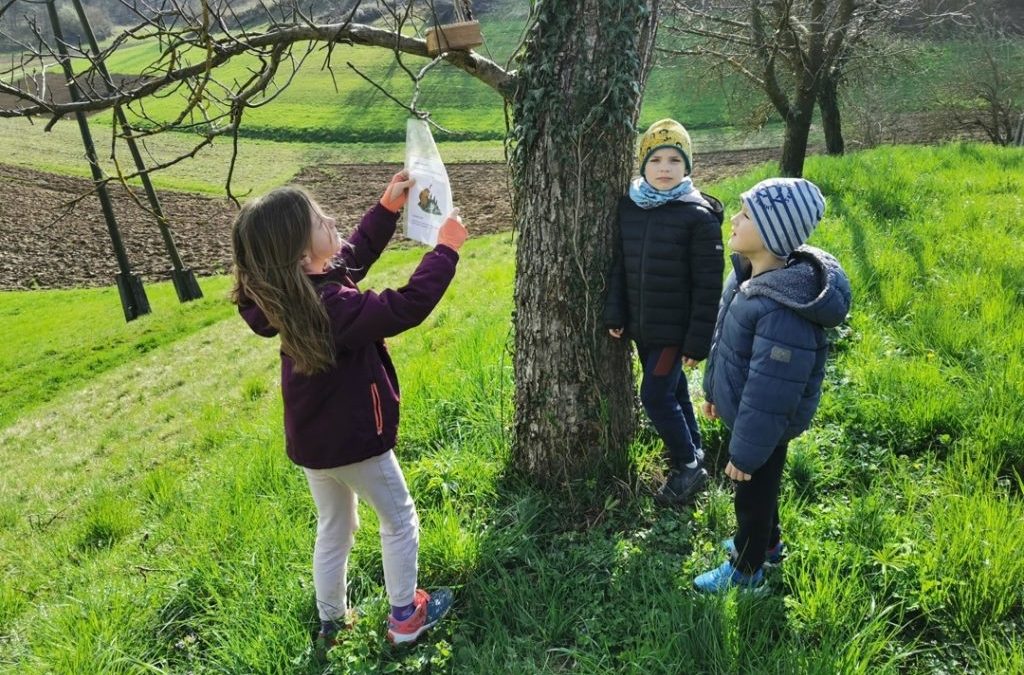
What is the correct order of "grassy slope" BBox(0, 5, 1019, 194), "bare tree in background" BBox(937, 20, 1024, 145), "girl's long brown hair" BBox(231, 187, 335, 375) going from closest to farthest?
"girl's long brown hair" BBox(231, 187, 335, 375) < "bare tree in background" BBox(937, 20, 1024, 145) < "grassy slope" BBox(0, 5, 1019, 194)

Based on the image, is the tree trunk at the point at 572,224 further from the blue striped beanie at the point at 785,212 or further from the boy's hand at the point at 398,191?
the blue striped beanie at the point at 785,212

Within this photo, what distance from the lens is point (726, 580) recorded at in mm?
2342

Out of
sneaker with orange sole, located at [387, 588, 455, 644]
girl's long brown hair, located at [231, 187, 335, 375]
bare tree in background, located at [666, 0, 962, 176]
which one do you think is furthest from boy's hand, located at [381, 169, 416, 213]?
bare tree in background, located at [666, 0, 962, 176]

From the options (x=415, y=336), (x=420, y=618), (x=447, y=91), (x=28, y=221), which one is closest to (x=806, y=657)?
(x=420, y=618)

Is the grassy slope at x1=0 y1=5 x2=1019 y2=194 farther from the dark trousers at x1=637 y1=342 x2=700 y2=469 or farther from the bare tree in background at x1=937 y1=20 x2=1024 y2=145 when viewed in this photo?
the dark trousers at x1=637 y1=342 x2=700 y2=469

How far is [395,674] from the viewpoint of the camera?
2.24 meters

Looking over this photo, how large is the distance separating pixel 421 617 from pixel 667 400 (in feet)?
4.48

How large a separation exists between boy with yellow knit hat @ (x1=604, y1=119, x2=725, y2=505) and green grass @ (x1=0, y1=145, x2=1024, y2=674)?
301mm

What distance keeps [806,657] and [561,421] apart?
1.39 m

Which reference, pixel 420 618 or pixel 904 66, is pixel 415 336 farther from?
pixel 904 66

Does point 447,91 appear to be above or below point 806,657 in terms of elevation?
above

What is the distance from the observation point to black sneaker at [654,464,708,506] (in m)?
2.89

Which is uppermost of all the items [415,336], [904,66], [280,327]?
[904,66]

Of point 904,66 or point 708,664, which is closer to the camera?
point 708,664
